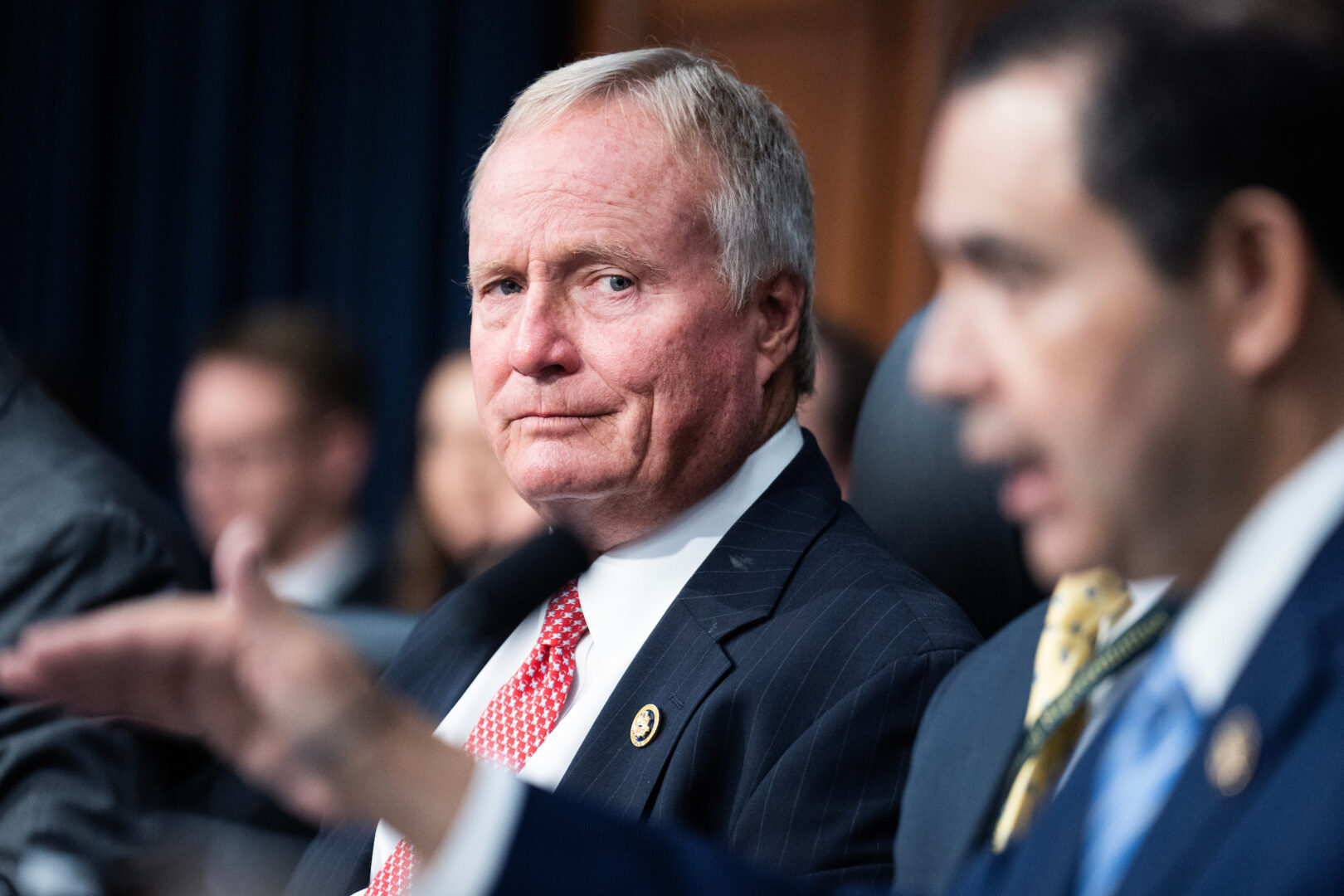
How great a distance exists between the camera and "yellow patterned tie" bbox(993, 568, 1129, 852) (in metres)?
1.03

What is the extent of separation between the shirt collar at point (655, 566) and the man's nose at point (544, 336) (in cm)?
22

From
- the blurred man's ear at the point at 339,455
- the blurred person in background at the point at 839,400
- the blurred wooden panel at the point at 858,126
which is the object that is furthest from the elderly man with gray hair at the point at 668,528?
the blurred wooden panel at the point at 858,126

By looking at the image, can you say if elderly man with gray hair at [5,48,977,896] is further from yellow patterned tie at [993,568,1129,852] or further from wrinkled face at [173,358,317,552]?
wrinkled face at [173,358,317,552]

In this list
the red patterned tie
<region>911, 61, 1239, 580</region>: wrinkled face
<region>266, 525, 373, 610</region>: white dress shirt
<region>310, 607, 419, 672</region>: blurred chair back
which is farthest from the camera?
<region>266, 525, 373, 610</region>: white dress shirt

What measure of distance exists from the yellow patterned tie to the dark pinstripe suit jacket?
270mm

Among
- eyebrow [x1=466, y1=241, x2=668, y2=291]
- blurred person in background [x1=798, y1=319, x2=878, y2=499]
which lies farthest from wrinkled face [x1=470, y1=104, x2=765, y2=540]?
blurred person in background [x1=798, y1=319, x2=878, y2=499]

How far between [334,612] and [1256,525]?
1.75 meters

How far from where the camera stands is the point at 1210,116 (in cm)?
80

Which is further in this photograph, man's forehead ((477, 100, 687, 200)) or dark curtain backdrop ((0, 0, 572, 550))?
dark curtain backdrop ((0, 0, 572, 550))

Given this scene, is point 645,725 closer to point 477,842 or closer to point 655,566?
point 655,566

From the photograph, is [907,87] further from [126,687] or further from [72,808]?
[126,687]

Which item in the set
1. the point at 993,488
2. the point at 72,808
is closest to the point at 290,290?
→ the point at 72,808

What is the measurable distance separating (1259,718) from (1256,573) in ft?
0.30

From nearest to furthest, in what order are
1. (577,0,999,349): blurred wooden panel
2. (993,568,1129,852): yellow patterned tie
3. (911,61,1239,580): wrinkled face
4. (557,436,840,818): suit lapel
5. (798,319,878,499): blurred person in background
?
(911,61,1239,580): wrinkled face
(993,568,1129,852): yellow patterned tie
(557,436,840,818): suit lapel
(798,319,878,499): blurred person in background
(577,0,999,349): blurred wooden panel
